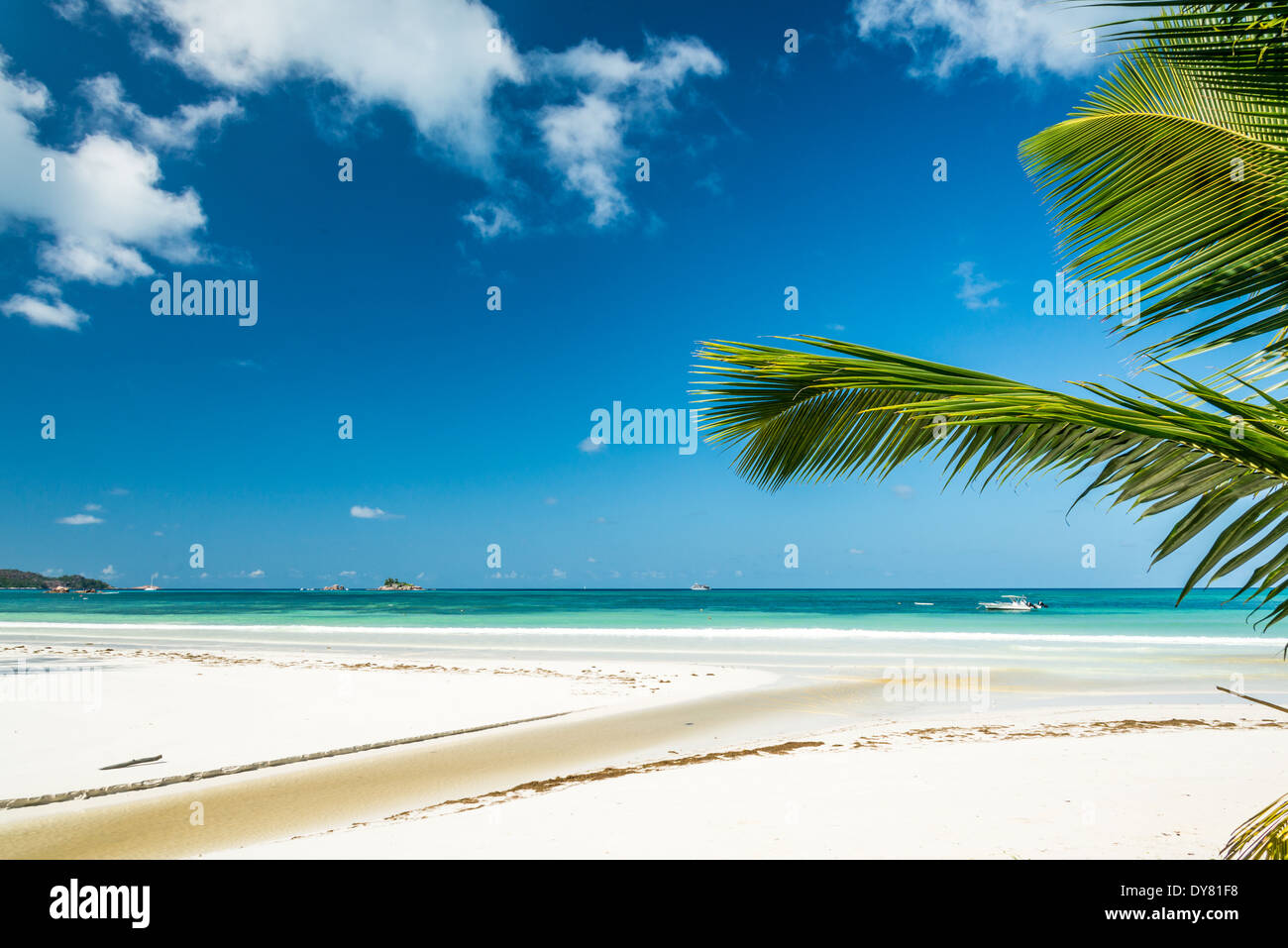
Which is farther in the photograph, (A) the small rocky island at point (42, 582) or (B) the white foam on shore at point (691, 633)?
(A) the small rocky island at point (42, 582)

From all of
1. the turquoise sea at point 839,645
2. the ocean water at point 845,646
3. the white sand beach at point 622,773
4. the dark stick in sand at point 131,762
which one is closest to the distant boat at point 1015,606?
the ocean water at point 845,646

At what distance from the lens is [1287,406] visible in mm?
1509

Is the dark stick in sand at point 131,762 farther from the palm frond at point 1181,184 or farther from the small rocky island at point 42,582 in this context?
the small rocky island at point 42,582

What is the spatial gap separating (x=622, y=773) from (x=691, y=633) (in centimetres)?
2709

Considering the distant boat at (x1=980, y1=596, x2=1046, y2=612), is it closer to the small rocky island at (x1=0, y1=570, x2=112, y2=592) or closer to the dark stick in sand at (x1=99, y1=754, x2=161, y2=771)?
the dark stick in sand at (x1=99, y1=754, x2=161, y2=771)

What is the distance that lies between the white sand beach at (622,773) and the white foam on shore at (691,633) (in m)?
17.3

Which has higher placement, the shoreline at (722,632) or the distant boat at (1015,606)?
the shoreline at (722,632)

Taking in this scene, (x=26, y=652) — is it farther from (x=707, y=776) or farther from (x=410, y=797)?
(x=707, y=776)

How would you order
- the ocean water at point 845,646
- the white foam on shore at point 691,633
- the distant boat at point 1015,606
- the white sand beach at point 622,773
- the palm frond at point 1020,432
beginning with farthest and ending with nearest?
1. the distant boat at point 1015,606
2. the white foam on shore at point 691,633
3. the ocean water at point 845,646
4. the white sand beach at point 622,773
5. the palm frond at point 1020,432

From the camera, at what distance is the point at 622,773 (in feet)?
23.7

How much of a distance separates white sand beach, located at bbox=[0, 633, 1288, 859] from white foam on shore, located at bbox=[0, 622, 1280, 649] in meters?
17.3

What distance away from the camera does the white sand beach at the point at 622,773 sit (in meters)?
5.09

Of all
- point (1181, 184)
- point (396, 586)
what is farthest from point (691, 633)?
point (396, 586)
